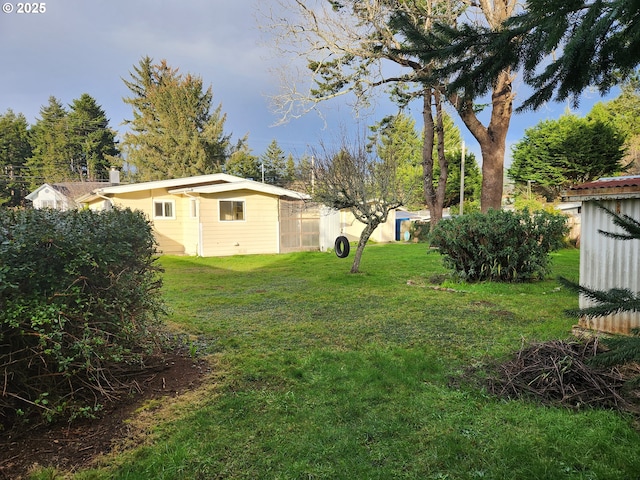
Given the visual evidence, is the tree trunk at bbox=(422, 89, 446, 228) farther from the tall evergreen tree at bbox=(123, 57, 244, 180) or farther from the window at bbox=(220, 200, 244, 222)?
the tall evergreen tree at bbox=(123, 57, 244, 180)

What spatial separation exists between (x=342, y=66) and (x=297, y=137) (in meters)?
2.68

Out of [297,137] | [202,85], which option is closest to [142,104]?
[202,85]

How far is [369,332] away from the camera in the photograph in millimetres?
4891

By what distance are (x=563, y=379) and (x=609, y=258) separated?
174cm

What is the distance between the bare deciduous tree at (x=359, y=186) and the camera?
9.63 meters

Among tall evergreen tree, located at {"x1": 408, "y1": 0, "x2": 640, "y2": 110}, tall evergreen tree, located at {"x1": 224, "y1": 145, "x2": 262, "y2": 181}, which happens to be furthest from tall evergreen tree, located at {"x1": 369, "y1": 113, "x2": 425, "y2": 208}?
tall evergreen tree, located at {"x1": 224, "y1": 145, "x2": 262, "y2": 181}

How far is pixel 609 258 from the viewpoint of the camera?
4.00m

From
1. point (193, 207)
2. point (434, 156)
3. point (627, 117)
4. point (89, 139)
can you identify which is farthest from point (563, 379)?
point (89, 139)

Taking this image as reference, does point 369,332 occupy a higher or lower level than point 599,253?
lower

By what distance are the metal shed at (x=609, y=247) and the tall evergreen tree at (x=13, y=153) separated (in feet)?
148

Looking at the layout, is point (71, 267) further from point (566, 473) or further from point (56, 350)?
point (566, 473)

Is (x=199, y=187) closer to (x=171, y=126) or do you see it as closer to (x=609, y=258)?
(x=609, y=258)

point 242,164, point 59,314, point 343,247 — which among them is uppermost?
point 242,164

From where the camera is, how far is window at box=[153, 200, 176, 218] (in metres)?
15.6
